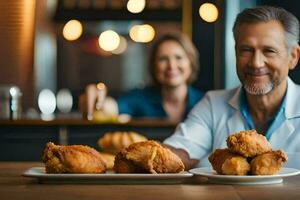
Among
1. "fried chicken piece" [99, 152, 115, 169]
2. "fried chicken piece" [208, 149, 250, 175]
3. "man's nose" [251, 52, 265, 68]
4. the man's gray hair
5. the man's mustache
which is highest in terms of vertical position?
the man's gray hair

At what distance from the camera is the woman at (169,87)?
4.98m

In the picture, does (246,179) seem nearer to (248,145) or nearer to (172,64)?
(248,145)

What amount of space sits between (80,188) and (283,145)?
1.13 m

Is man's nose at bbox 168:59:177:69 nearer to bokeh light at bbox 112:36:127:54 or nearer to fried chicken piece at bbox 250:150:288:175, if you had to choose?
bokeh light at bbox 112:36:127:54

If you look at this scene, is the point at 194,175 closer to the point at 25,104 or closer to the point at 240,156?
the point at 240,156

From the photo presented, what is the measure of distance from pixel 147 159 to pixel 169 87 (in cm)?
338

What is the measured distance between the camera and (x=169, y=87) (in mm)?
4977

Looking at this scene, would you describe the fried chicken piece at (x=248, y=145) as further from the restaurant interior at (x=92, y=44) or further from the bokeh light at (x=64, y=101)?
the bokeh light at (x=64, y=101)

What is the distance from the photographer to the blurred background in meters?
6.46

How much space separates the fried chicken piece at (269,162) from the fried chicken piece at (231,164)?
3cm

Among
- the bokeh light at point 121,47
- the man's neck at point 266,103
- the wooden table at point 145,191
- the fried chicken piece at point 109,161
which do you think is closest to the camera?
the wooden table at point 145,191

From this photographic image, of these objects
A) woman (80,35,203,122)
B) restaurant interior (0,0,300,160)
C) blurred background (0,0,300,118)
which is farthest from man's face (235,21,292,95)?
blurred background (0,0,300,118)

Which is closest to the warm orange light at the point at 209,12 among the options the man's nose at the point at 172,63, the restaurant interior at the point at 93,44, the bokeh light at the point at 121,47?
the restaurant interior at the point at 93,44

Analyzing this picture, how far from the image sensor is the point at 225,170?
1622mm
